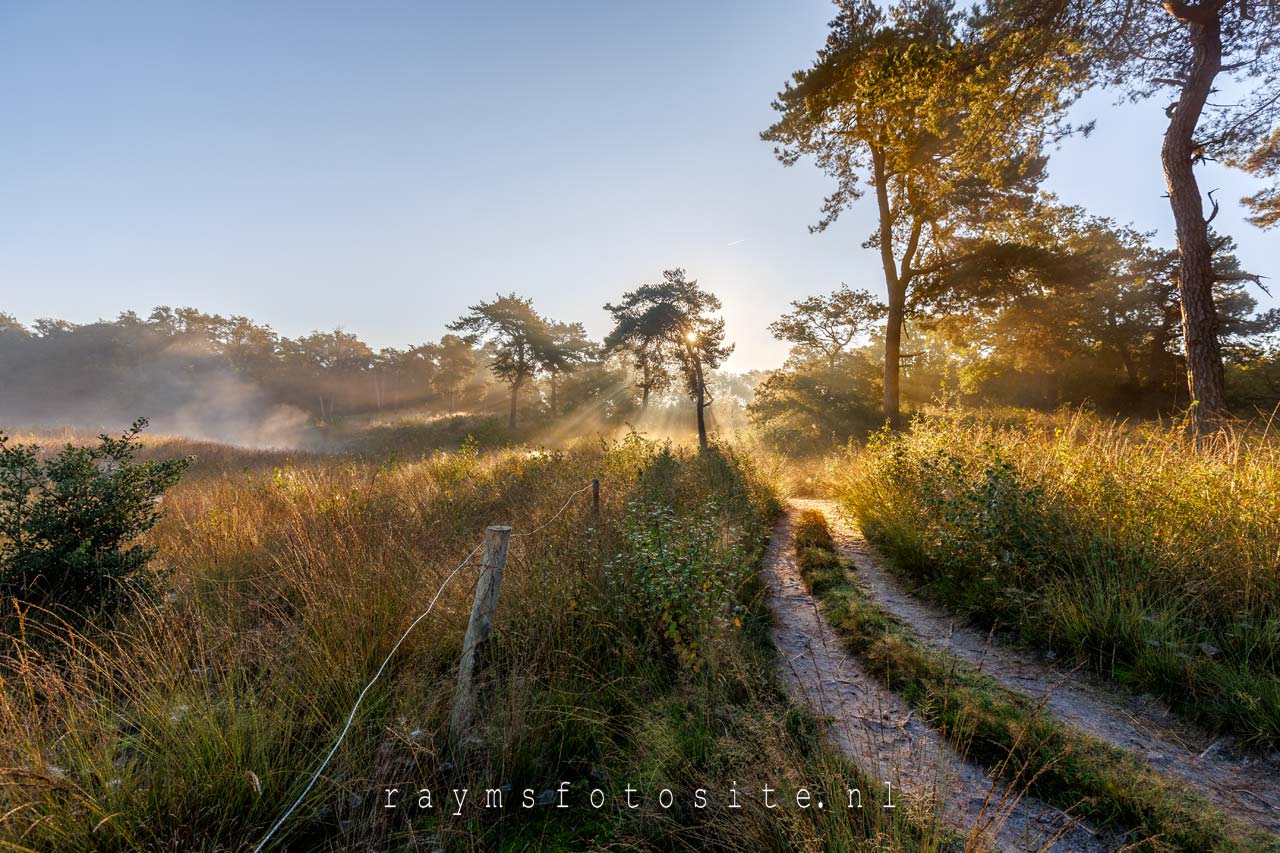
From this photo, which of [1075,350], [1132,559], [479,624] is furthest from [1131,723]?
[1075,350]

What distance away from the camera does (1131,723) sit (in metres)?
2.74

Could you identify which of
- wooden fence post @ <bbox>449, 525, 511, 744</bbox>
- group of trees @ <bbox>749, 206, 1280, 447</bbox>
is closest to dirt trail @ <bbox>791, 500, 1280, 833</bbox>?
wooden fence post @ <bbox>449, 525, 511, 744</bbox>

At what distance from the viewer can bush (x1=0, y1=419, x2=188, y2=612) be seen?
327 cm

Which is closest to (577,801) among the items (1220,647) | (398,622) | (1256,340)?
(398,622)

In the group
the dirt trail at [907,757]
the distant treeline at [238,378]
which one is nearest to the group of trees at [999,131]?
the dirt trail at [907,757]

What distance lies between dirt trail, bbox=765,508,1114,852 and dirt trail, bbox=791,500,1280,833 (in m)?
0.61

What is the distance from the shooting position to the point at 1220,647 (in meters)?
3.04

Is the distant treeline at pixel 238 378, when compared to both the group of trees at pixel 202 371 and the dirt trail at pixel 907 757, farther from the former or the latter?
the dirt trail at pixel 907 757

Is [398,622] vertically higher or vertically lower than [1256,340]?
lower

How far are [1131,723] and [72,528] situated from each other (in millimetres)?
8082

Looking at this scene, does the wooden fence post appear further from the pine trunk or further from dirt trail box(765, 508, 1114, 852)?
the pine trunk

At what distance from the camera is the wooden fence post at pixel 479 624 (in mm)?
2602

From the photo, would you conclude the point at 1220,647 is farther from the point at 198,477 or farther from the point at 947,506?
the point at 198,477

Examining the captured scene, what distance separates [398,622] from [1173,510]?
7.09 m
